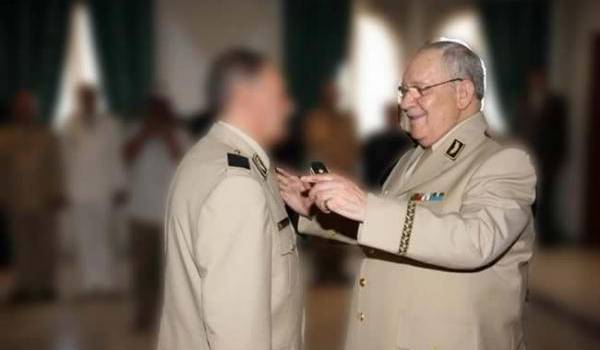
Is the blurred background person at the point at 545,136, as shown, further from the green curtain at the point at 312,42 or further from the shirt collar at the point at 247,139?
the shirt collar at the point at 247,139

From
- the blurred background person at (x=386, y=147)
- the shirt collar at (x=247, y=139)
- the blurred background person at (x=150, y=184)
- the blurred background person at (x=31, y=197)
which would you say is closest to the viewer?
the shirt collar at (x=247, y=139)

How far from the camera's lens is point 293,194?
1.90 metres

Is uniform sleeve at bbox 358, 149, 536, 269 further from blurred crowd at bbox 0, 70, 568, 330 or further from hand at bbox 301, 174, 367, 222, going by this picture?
blurred crowd at bbox 0, 70, 568, 330

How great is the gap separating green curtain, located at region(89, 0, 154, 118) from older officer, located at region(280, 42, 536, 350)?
198 inches

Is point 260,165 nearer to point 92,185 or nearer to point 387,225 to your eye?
point 387,225

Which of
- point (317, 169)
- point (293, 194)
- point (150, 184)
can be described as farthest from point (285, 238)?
point (150, 184)

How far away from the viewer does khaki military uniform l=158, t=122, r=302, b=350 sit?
1461 mm

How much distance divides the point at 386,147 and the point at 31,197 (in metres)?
2.43

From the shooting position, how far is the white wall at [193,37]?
664 cm

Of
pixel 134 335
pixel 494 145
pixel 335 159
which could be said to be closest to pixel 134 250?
pixel 134 335

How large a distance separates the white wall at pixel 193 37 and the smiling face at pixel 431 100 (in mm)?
5012

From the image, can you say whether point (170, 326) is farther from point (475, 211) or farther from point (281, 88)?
point (475, 211)

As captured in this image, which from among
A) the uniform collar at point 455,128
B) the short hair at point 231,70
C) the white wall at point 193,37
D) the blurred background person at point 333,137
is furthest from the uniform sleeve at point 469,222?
the white wall at point 193,37

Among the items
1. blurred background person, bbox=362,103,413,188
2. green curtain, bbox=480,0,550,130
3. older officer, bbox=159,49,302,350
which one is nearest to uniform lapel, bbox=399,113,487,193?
older officer, bbox=159,49,302,350
